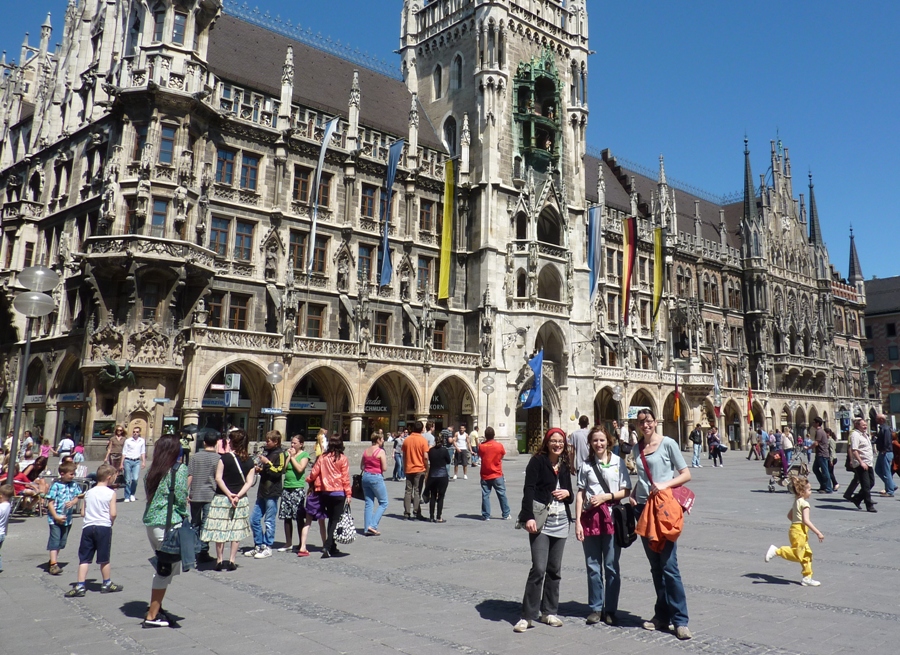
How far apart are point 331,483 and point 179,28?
2578cm

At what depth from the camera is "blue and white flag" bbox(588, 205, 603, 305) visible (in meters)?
41.8

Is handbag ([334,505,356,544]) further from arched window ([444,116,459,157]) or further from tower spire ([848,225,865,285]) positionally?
tower spire ([848,225,865,285])

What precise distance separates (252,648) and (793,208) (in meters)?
69.9

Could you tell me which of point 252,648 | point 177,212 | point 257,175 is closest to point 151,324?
point 177,212

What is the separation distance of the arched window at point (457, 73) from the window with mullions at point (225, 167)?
53.4ft

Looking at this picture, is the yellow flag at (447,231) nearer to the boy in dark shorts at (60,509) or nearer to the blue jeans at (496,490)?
the blue jeans at (496,490)

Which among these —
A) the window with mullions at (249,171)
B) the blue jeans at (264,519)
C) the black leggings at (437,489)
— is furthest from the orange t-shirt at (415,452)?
the window with mullions at (249,171)

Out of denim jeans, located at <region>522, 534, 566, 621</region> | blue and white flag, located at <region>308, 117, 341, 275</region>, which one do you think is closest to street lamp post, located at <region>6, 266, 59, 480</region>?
denim jeans, located at <region>522, 534, 566, 621</region>

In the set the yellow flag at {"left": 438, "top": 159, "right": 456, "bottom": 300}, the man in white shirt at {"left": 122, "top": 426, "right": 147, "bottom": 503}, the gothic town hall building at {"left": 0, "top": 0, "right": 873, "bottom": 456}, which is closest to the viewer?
the man in white shirt at {"left": 122, "top": 426, "right": 147, "bottom": 503}

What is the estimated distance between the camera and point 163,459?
6922 millimetres

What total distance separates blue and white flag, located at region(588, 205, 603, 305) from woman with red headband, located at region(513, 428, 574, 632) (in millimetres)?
36111

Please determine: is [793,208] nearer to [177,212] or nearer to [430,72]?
[430,72]

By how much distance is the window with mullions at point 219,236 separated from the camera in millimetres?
29733

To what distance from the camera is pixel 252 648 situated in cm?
595
